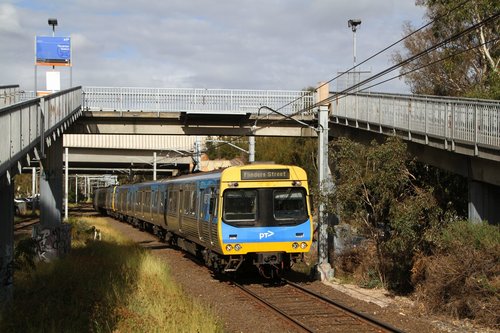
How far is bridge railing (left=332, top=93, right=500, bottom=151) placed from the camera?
15.0 m

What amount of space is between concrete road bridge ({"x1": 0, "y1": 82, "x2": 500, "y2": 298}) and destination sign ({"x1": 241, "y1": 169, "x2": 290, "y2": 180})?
2.06 metres

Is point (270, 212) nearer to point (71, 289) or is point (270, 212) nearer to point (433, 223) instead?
point (433, 223)

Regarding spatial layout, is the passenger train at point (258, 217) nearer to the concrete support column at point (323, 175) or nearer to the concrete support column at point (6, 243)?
the concrete support column at point (323, 175)

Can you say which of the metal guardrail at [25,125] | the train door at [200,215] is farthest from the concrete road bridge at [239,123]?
the train door at [200,215]

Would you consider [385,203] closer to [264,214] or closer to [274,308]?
[264,214]

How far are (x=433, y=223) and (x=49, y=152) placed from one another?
42.4 feet

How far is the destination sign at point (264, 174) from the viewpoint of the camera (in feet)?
52.0

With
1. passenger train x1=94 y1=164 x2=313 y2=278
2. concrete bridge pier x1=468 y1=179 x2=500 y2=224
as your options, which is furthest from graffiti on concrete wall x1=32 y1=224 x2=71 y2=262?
concrete bridge pier x1=468 y1=179 x2=500 y2=224

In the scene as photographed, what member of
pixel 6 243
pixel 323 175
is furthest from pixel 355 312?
pixel 6 243

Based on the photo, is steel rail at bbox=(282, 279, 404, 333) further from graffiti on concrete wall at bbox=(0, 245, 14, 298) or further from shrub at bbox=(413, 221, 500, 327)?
graffiti on concrete wall at bbox=(0, 245, 14, 298)

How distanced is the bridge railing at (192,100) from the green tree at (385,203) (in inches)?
320

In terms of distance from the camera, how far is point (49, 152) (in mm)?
21547

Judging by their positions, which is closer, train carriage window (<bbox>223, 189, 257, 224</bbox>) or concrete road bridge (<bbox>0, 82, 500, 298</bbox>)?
concrete road bridge (<bbox>0, 82, 500, 298</bbox>)

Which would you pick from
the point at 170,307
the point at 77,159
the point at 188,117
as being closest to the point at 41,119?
the point at 170,307
